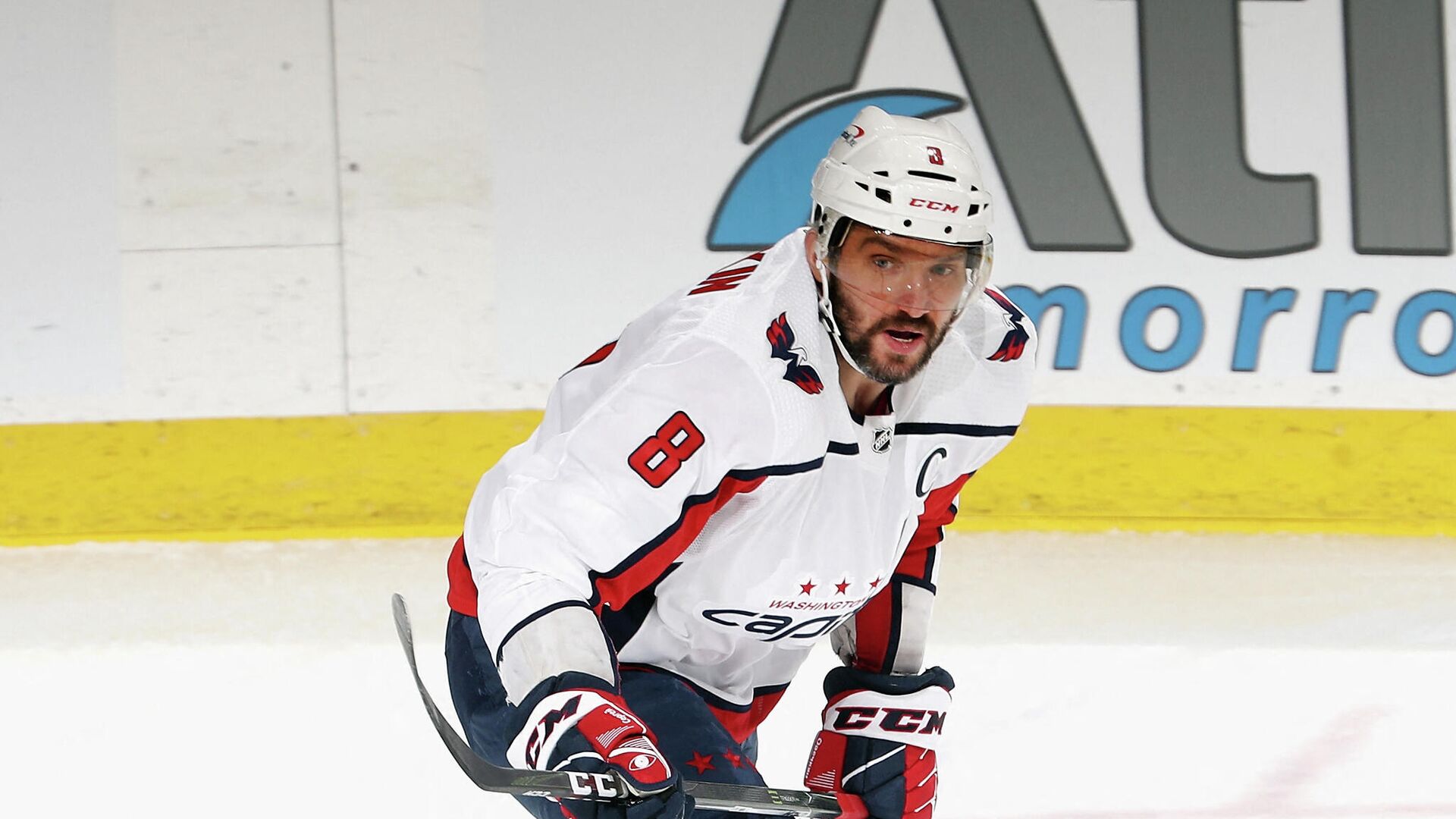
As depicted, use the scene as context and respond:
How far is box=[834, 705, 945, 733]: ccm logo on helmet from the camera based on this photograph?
1837 millimetres

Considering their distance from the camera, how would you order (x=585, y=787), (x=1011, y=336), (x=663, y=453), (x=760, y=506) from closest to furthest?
(x=585, y=787)
(x=663, y=453)
(x=760, y=506)
(x=1011, y=336)

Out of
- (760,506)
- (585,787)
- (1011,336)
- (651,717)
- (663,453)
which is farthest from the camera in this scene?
(1011,336)

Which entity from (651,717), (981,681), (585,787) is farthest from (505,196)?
(585,787)

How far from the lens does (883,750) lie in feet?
6.01

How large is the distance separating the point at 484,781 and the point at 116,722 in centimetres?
187

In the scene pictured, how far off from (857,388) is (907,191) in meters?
0.22

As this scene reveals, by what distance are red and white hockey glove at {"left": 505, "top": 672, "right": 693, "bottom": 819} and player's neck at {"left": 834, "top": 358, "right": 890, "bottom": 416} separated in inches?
17.1

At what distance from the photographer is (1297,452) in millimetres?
4469

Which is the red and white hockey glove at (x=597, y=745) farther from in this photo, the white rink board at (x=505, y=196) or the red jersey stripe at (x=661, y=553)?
the white rink board at (x=505, y=196)

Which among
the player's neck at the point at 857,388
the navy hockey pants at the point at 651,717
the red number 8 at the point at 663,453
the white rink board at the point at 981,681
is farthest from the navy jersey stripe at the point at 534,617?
the white rink board at the point at 981,681

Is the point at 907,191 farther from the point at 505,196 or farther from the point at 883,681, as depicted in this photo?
the point at 505,196

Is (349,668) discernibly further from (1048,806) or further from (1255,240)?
(1255,240)

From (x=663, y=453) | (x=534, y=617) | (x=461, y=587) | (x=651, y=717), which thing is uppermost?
(x=663, y=453)

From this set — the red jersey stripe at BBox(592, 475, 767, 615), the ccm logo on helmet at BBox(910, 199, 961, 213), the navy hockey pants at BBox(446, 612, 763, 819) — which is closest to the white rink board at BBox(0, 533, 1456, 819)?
the navy hockey pants at BBox(446, 612, 763, 819)
